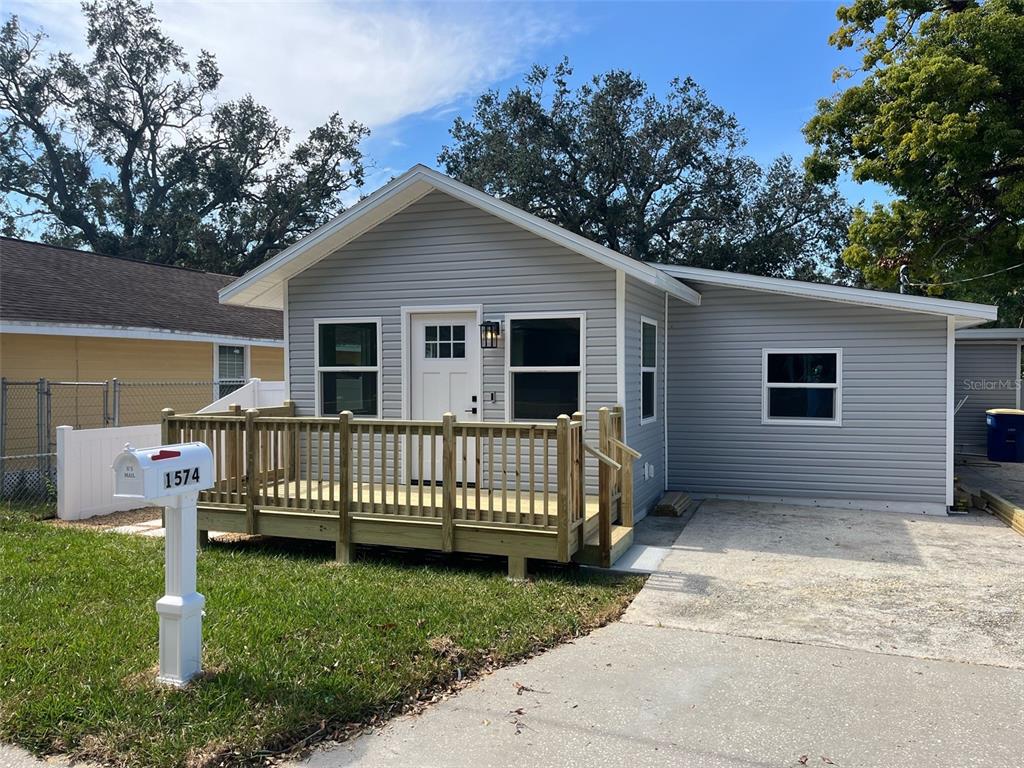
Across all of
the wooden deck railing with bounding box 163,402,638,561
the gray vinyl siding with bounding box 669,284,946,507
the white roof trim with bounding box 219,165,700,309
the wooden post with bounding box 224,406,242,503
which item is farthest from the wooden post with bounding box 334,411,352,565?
the gray vinyl siding with bounding box 669,284,946,507

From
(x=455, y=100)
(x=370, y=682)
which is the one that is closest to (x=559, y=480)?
(x=370, y=682)

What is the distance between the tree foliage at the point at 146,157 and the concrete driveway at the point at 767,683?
26.9 metres

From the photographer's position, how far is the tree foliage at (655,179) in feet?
82.0

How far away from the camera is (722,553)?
253 inches

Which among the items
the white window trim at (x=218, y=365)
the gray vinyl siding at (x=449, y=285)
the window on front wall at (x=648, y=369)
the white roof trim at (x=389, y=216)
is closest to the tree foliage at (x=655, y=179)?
the white window trim at (x=218, y=365)

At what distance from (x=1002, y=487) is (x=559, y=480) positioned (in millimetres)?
8103

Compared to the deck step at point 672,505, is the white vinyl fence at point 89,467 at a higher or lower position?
higher

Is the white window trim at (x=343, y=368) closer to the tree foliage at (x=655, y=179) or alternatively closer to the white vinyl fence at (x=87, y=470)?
the white vinyl fence at (x=87, y=470)

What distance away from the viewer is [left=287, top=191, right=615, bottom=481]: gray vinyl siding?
7297 mm

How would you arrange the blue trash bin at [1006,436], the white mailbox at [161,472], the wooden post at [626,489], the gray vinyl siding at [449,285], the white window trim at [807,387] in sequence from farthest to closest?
the blue trash bin at [1006,436], the white window trim at [807,387], the gray vinyl siding at [449,285], the wooden post at [626,489], the white mailbox at [161,472]

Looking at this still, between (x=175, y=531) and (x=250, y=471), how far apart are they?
9.23ft

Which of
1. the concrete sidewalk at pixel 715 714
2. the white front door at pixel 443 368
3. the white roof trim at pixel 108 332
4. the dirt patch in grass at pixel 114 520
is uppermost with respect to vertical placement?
the white roof trim at pixel 108 332

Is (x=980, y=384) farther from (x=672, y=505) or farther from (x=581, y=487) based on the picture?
(x=581, y=487)

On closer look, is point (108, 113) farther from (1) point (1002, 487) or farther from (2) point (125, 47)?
(1) point (1002, 487)
